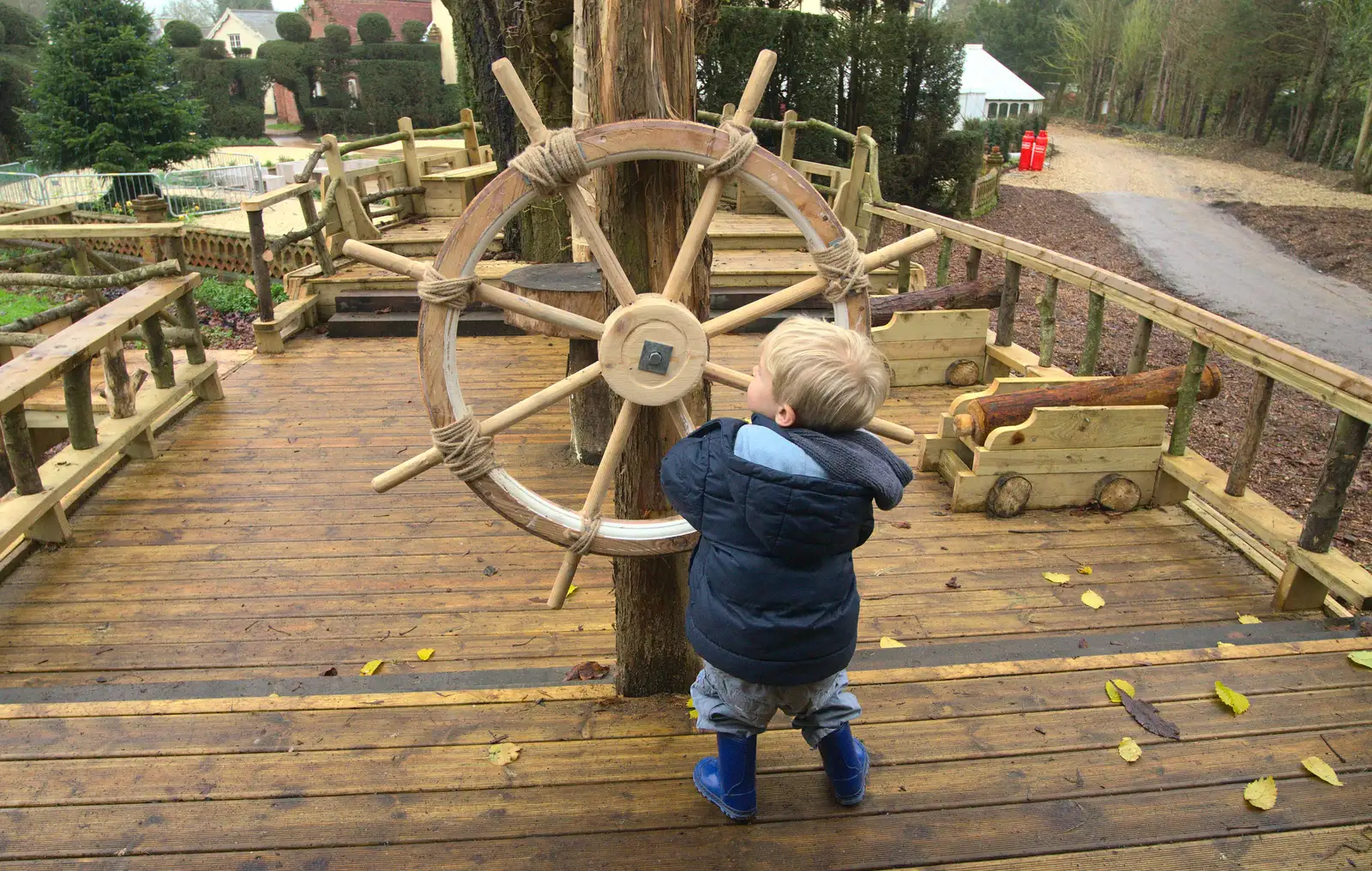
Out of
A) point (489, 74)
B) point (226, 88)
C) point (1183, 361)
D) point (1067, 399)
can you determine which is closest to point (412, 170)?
point (489, 74)

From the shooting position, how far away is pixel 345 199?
725cm

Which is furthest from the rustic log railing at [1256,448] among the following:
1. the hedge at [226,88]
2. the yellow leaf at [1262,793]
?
the hedge at [226,88]

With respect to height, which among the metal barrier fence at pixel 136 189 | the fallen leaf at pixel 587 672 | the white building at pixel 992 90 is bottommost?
the metal barrier fence at pixel 136 189

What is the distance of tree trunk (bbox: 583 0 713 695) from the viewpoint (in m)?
1.67

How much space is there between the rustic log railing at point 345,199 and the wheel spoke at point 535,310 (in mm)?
4571

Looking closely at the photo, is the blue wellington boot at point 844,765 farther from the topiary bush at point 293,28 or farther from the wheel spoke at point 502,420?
the topiary bush at point 293,28

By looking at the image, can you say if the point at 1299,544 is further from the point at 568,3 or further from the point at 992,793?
the point at 568,3

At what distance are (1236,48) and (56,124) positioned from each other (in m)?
27.9

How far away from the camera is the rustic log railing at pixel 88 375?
3.40 m

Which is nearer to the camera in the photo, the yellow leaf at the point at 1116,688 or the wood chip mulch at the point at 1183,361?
the yellow leaf at the point at 1116,688

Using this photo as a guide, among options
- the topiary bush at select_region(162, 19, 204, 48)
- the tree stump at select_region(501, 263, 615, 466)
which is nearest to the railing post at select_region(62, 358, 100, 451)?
the tree stump at select_region(501, 263, 615, 466)

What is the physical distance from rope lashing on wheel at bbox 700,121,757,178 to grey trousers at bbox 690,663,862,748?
3.18 ft

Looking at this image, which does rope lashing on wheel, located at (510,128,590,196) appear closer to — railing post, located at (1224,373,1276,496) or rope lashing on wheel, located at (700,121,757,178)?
rope lashing on wheel, located at (700,121,757,178)

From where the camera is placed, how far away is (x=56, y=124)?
61.4 ft
